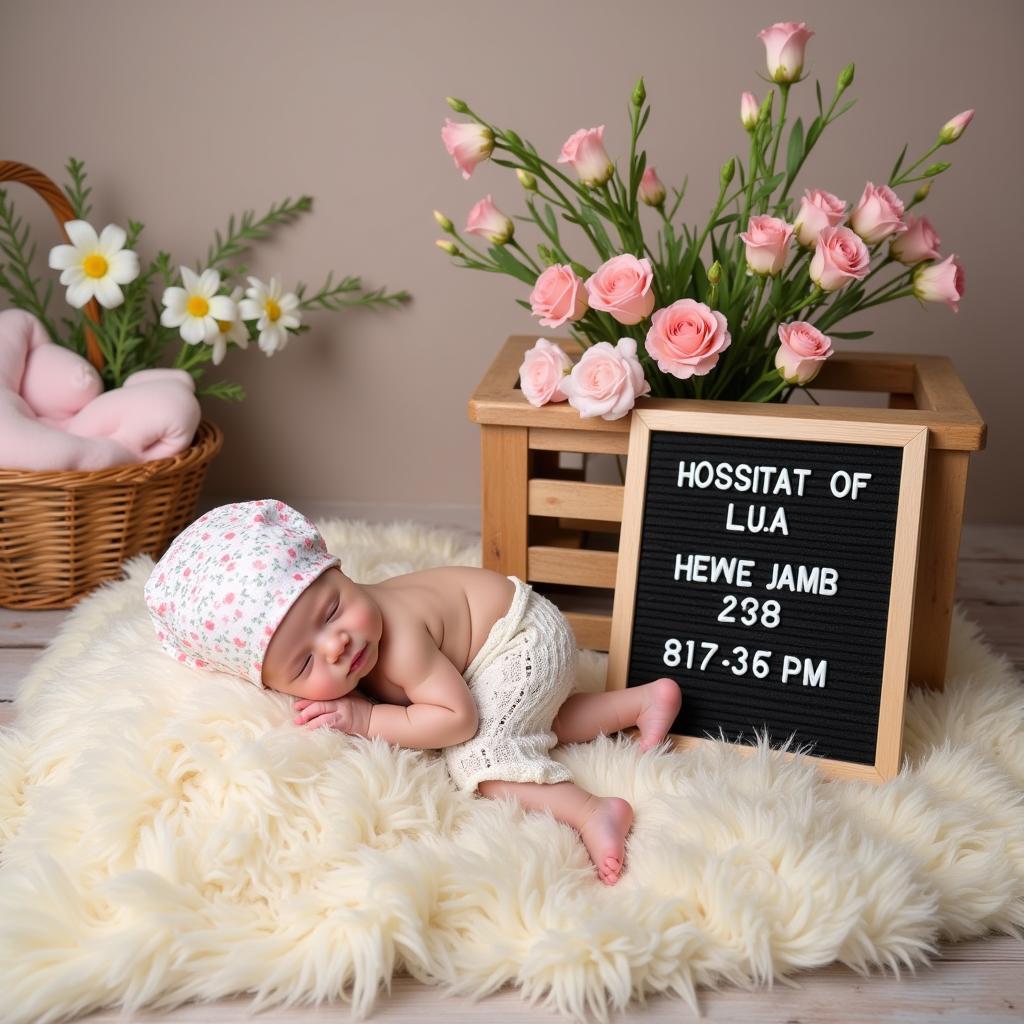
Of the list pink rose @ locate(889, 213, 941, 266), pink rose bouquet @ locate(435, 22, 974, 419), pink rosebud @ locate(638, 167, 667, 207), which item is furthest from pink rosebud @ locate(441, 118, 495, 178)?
pink rose @ locate(889, 213, 941, 266)

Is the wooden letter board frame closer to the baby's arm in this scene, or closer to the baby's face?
the baby's arm

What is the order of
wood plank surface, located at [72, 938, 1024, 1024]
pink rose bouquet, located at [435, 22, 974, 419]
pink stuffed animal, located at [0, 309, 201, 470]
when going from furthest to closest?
pink stuffed animal, located at [0, 309, 201, 470] < pink rose bouquet, located at [435, 22, 974, 419] < wood plank surface, located at [72, 938, 1024, 1024]

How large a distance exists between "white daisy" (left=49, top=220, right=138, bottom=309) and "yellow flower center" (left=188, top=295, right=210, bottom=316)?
0.11 metres

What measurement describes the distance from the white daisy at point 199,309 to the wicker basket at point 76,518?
21cm

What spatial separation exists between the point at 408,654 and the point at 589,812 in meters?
0.28

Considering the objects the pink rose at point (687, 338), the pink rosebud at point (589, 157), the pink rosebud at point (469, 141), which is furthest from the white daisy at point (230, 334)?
the pink rose at point (687, 338)

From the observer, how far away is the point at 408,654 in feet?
4.35

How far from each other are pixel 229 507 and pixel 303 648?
0.23m

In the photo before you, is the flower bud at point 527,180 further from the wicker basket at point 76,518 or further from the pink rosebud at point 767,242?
the wicker basket at point 76,518

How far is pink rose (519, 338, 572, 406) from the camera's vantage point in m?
1.49

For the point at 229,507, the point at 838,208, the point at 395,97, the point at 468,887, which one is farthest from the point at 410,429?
the point at 468,887

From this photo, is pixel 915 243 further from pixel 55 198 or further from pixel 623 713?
pixel 55 198

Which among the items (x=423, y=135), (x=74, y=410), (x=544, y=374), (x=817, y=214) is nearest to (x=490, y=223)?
(x=544, y=374)

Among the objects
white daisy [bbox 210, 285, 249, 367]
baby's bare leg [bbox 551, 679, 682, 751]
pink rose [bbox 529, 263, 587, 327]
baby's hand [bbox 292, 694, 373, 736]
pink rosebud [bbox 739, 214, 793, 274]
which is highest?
pink rosebud [bbox 739, 214, 793, 274]
